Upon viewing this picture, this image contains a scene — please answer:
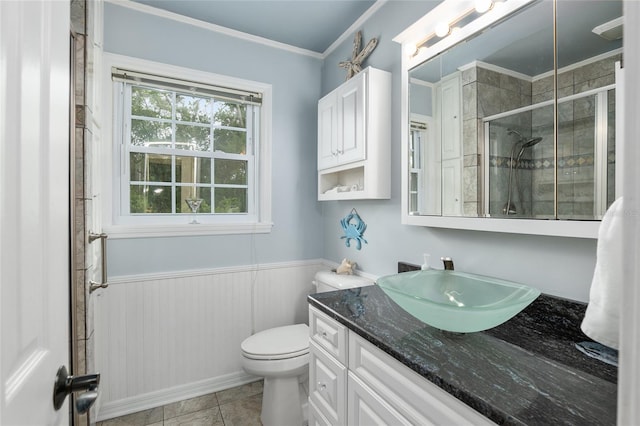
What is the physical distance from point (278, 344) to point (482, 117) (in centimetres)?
161

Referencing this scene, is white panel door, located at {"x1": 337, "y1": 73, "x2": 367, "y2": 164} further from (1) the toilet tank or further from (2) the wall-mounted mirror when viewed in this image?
(1) the toilet tank

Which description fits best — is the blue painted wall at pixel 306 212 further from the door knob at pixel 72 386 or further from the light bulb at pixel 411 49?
the door knob at pixel 72 386

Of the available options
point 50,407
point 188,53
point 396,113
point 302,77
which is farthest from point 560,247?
point 188,53

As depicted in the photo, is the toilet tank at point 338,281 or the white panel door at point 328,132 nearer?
the toilet tank at point 338,281

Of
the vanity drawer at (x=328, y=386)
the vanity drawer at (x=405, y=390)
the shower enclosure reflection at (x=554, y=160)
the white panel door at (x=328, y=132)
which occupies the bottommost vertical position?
the vanity drawer at (x=328, y=386)

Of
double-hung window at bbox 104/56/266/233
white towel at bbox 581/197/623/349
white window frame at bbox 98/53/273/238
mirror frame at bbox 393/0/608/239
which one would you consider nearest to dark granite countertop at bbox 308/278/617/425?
white towel at bbox 581/197/623/349

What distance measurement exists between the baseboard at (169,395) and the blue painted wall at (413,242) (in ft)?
3.78

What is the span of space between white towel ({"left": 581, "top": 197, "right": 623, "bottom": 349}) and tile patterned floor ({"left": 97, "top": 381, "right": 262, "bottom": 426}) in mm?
1858

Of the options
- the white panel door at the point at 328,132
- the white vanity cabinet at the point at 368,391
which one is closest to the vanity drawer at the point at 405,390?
the white vanity cabinet at the point at 368,391

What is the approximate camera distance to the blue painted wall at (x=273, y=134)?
79.4 inches

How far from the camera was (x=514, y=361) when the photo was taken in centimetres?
87

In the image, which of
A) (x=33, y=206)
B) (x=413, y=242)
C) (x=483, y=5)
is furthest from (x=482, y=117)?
(x=33, y=206)

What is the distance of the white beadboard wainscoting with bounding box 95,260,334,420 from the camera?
1.96 metres

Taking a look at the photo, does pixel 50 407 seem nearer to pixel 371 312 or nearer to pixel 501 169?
pixel 371 312
